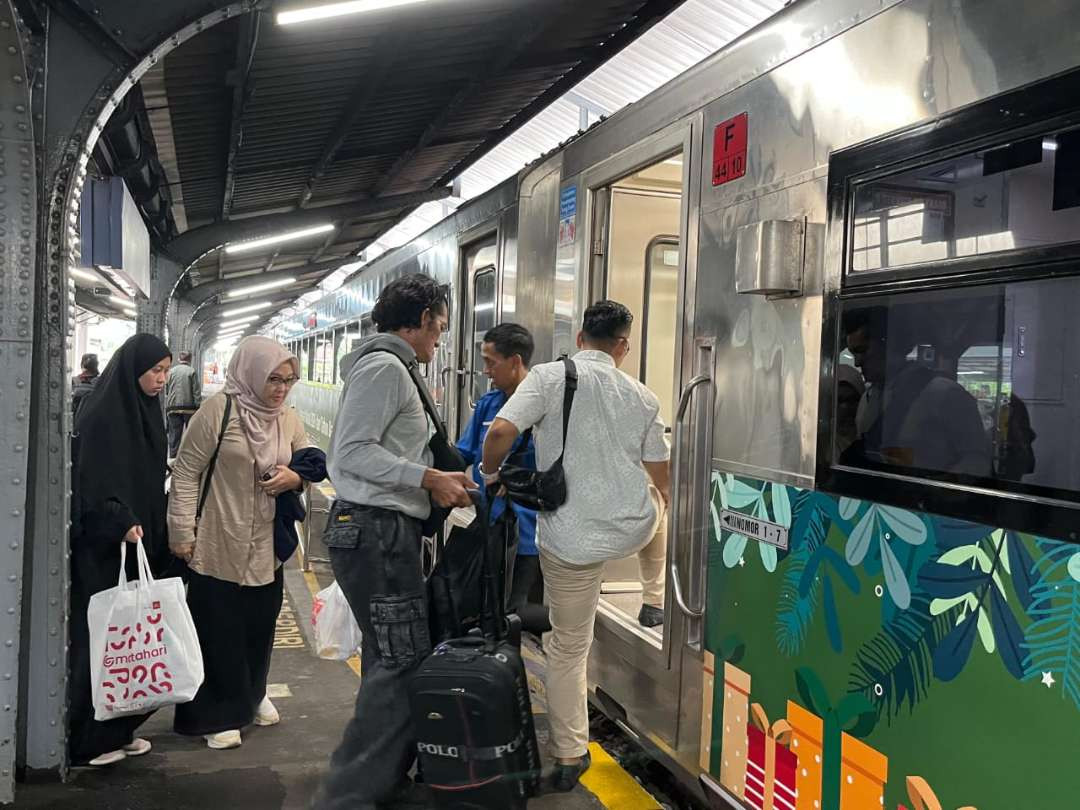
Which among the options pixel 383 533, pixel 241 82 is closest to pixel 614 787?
pixel 383 533

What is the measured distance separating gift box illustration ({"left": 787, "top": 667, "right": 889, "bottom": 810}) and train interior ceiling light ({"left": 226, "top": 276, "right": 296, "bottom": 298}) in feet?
65.3

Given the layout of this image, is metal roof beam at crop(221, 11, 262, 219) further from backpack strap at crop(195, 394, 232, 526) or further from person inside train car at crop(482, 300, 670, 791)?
person inside train car at crop(482, 300, 670, 791)

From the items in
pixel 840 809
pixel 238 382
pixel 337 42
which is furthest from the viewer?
pixel 337 42

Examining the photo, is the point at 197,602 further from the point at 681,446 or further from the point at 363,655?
the point at 681,446

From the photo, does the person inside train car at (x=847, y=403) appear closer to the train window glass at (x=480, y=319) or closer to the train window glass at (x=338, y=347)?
the train window glass at (x=480, y=319)

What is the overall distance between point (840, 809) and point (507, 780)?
99 centimetres

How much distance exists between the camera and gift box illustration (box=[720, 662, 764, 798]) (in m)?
2.87

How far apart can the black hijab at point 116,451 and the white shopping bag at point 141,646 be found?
19 cm

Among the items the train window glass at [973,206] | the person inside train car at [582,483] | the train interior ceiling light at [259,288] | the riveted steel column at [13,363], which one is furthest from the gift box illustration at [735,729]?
the train interior ceiling light at [259,288]

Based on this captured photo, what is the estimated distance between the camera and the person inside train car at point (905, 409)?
2.09 m

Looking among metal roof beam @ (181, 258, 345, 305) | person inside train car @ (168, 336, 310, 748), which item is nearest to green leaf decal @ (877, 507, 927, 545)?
person inside train car @ (168, 336, 310, 748)

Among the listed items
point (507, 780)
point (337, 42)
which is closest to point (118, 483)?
point (507, 780)

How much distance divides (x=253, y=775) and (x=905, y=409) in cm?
270

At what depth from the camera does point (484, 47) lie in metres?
6.38
